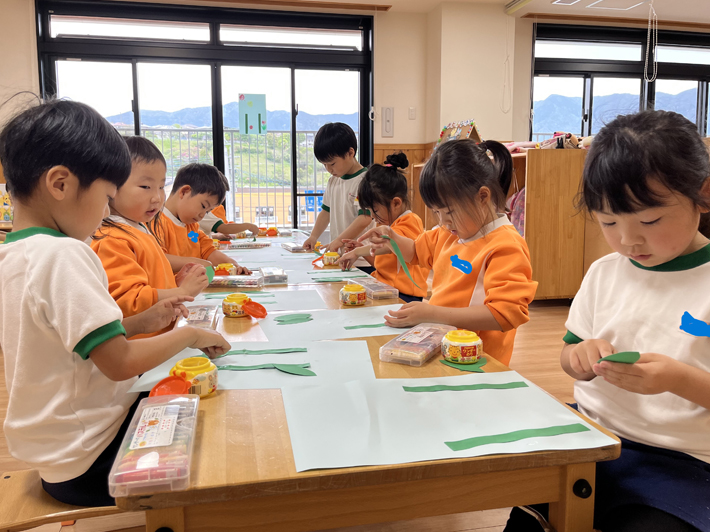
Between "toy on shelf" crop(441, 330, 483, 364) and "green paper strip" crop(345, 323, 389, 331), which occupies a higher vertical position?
"toy on shelf" crop(441, 330, 483, 364)

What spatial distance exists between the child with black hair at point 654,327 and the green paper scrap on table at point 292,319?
23.8 inches

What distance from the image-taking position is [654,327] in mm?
887

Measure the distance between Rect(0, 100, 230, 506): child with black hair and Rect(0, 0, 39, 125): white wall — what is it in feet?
17.6

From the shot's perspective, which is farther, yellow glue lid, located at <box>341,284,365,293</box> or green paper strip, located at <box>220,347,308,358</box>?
yellow glue lid, located at <box>341,284,365,293</box>

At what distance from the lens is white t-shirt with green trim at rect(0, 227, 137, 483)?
732mm

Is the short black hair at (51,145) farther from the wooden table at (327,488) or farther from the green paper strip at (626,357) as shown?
the green paper strip at (626,357)

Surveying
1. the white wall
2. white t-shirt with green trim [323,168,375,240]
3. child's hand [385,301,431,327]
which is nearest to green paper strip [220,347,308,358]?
child's hand [385,301,431,327]

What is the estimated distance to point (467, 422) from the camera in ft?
2.32

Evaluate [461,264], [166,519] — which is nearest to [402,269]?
[461,264]

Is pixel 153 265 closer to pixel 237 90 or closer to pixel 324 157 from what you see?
pixel 324 157

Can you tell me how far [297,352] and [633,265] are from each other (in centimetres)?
63

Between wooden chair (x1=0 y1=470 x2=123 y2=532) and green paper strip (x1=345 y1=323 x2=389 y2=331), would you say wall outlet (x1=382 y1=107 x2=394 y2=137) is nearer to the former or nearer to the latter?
green paper strip (x1=345 y1=323 x2=389 y2=331)

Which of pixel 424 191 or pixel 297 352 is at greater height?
pixel 424 191

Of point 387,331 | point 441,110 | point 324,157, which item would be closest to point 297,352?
point 387,331
